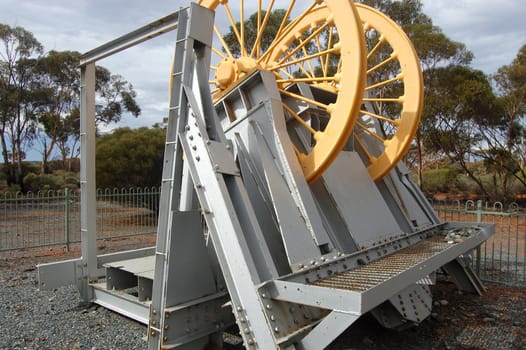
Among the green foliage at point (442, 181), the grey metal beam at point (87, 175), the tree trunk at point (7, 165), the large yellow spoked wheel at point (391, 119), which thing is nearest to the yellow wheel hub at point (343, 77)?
the large yellow spoked wheel at point (391, 119)

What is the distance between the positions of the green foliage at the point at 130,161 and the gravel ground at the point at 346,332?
451 inches

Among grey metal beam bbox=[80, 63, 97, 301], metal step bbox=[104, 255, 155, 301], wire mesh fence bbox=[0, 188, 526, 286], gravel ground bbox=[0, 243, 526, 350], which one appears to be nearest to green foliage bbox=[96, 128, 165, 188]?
wire mesh fence bbox=[0, 188, 526, 286]

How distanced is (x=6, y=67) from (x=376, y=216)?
3158cm

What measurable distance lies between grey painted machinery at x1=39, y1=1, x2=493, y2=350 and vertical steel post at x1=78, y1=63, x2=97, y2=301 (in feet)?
0.05

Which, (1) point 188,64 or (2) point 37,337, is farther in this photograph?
(2) point 37,337

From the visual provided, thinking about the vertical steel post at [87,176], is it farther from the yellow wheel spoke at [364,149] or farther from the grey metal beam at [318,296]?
the yellow wheel spoke at [364,149]

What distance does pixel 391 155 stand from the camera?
548 cm

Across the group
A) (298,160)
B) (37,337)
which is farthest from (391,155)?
(37,337)

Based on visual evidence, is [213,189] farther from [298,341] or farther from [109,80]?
[109,80]

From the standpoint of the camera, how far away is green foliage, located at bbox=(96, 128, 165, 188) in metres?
17.3

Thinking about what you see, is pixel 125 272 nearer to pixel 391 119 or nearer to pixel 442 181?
pixel 391 119

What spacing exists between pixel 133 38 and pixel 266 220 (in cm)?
237

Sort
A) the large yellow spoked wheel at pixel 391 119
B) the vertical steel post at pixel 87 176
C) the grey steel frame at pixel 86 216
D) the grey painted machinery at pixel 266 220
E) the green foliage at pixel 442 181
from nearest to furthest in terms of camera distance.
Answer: the grey painted machinery at pixel 266 220 < the grey steel frame at pixel 86 216 < the vertical steel post at pixel 87 176 < the large yellow spoked wheel at pixel 391 119 < the green foliage at pixel 442 181

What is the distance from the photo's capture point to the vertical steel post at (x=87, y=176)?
515 cm
